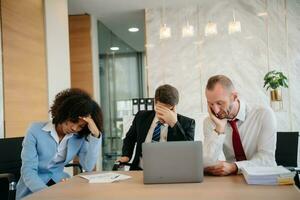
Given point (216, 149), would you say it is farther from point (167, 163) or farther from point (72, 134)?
point (72, 134)

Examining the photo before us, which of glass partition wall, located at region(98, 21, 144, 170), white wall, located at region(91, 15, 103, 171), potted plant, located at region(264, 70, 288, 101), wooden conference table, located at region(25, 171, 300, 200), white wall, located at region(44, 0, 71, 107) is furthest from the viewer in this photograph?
glass partition wall, located at region(98, 21, 144, 170)

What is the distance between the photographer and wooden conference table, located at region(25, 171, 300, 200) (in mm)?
1555

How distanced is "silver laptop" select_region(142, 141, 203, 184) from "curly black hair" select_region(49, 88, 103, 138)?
0.70m

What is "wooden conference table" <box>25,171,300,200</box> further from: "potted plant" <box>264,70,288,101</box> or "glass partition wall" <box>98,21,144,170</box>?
"glass partition wall" <box>98,21,144,170</box>

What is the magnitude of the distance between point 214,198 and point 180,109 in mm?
4717

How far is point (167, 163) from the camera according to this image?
1887 mm

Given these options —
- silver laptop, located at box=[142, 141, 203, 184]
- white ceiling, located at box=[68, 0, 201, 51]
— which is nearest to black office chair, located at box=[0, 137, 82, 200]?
silver laptop, located at box=[142, 141, 203, 184]

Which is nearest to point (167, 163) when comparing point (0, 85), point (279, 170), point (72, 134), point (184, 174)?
point (184, 174)

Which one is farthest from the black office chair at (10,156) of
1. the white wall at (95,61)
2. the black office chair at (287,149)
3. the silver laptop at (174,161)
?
the white wall at (95,61)

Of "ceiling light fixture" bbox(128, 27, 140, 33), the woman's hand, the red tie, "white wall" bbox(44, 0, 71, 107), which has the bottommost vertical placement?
the red tie

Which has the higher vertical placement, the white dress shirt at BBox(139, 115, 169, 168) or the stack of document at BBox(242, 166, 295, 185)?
the white dress shirt at BBox(139, 115, 169, 168)

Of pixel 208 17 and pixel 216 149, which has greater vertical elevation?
pixel 208 17

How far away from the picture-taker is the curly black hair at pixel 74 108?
2371 millimetres

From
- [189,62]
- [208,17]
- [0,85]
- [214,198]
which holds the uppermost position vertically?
[208,17]
